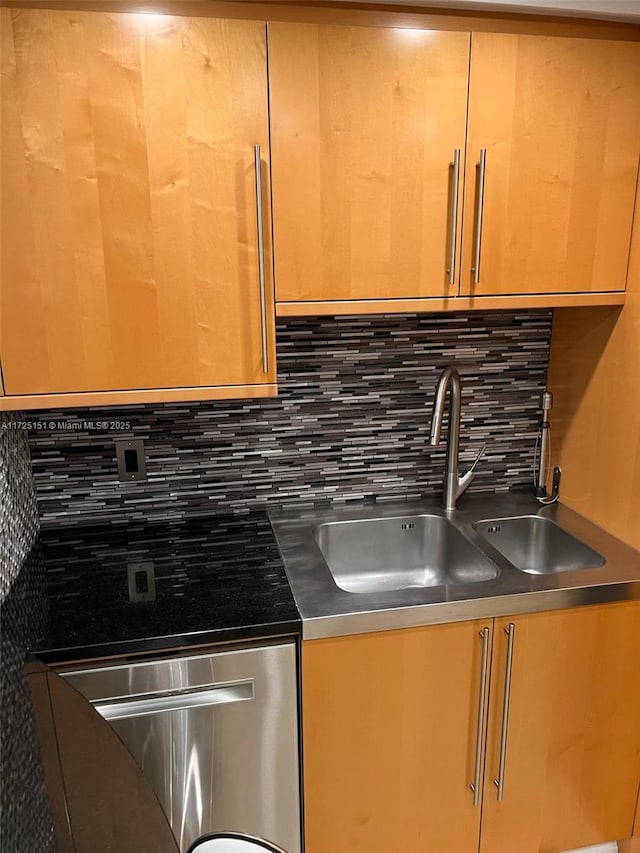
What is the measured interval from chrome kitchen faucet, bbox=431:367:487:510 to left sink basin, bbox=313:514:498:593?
0.10 m

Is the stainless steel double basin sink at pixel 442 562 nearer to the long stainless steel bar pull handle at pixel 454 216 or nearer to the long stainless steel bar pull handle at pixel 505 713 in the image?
the long stainless steel bar pull handle at pixel 505 713

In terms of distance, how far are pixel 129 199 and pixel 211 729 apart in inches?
44.7

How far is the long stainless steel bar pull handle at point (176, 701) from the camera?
49.4 inches

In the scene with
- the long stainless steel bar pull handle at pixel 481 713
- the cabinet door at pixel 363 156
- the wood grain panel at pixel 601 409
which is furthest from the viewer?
the wood grain panel at pixel 601 409

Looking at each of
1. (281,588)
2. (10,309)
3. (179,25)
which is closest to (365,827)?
(281,588)

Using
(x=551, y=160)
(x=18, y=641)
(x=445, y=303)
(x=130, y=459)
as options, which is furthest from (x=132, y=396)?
(x=551, y=160)

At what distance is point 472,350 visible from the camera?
1850 millimetres

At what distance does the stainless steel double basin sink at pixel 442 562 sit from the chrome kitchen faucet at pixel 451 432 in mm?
69

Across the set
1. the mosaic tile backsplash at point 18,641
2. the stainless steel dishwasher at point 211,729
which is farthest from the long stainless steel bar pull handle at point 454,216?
the mosaic tile backsplash at point 18,641

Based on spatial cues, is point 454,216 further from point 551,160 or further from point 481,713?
point 481,713

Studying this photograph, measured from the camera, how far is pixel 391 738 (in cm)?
139

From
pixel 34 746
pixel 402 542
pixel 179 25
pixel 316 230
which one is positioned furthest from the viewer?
pixel 402 542

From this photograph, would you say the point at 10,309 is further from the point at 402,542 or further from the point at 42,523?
the point at 402,542

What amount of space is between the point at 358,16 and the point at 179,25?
371 mm
